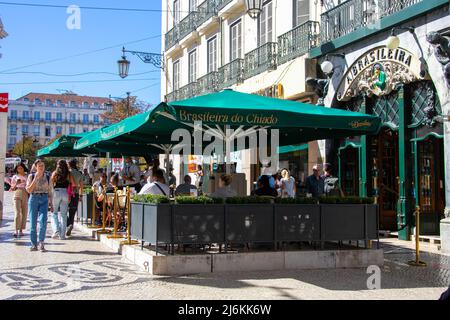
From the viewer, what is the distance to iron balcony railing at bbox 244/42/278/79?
18.4 m

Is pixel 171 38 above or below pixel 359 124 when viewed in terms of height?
above

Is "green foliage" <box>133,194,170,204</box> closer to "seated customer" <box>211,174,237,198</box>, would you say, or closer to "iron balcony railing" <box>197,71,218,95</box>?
"seated customer" <box>211,174,237,198</box>

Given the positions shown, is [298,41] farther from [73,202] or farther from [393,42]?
[73,202]

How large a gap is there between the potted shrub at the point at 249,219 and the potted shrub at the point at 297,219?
15 cm

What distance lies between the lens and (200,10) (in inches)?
988

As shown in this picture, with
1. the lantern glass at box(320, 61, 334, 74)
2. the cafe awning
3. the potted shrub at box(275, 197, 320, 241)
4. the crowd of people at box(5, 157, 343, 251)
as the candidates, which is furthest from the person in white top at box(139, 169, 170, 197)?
the lantern glass at box(320, 61, 334, 74)

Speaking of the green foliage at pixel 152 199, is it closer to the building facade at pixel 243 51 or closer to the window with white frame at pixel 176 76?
the building facade at pixel 243 51

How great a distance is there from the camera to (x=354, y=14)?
14422 millimetres

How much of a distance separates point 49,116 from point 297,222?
13355 cm

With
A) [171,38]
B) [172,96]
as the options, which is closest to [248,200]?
[172,96]

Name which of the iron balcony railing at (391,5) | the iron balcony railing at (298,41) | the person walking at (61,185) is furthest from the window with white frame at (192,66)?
the person walking at (61,185)

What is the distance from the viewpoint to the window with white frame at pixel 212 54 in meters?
23.9

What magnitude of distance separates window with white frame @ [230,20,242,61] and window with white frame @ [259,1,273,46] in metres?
1.81
